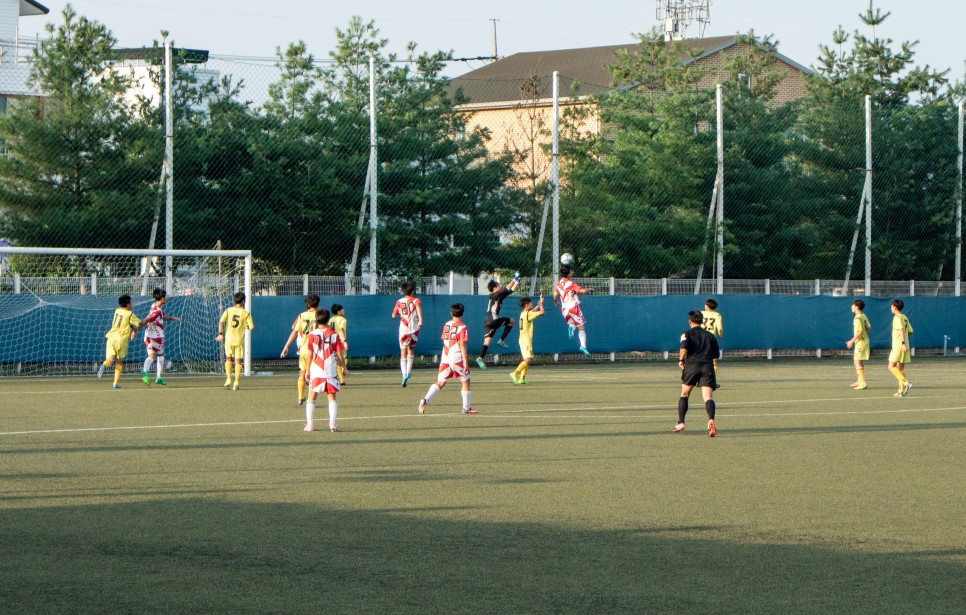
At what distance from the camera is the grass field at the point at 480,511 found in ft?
23.2

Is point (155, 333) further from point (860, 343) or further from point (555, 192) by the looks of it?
point (555, 192)

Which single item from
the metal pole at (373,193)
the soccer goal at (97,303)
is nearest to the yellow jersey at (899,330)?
the metal pole at (373,193)

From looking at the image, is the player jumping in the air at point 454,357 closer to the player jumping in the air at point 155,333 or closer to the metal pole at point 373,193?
the player jumping in the air at point 155,333

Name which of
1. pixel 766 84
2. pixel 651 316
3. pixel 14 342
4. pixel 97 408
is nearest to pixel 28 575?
pixel 97 408

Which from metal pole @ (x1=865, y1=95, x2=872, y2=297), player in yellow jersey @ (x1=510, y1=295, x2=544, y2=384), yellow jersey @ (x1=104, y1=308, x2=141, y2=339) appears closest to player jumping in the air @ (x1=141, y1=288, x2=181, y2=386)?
yellow jersey @ (x1=104, y1=308, x2=141, y2=339)

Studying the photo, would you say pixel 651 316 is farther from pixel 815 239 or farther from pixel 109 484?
pixel 109 484

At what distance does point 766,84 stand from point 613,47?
15244 millimetres

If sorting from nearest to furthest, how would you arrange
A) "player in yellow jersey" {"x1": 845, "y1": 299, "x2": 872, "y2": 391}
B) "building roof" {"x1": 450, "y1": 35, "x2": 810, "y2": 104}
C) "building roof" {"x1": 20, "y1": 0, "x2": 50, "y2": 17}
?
"player in yellow jersey" {"x1": 845, "y1": 299, "x2": 872, "y2": 391}
"building roof" {"x1": 20, "y1": 0, "x2": 50, "y2": 17}
"building roof" {"x1": 450, "y1": 35, "x2": 810, "y2": 104}

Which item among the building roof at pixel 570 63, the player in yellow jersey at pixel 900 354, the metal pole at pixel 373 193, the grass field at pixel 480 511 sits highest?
the building roof at pixel 570 63

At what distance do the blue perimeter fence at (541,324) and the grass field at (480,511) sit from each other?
853cm

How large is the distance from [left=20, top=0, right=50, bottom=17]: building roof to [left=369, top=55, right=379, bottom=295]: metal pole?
2838cm

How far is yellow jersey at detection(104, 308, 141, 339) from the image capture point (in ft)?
76.4

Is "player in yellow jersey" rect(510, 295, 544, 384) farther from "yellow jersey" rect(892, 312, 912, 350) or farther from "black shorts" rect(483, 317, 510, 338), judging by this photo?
"yellow jersey" rect(892, 312, 912, 350)

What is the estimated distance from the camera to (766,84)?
→ 5103cm
